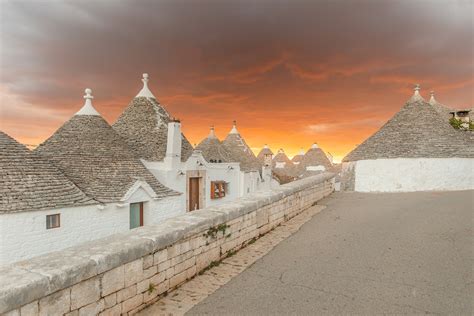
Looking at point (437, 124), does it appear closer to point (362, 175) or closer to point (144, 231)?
point (362, 175)

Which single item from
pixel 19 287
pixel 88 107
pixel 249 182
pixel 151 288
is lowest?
pixel 151 288

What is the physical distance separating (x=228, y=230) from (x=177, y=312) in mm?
2164

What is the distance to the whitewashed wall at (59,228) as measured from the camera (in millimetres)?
11531

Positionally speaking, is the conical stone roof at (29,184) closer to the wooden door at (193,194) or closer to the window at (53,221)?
the window at (53,221)

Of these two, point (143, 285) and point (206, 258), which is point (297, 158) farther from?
point (143, 285)

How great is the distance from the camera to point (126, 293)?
12.6ft

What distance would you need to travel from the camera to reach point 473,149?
679 inches

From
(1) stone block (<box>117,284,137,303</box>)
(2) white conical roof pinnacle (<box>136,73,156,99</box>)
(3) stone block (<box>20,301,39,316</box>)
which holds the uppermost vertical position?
(2) white conical roof pinnacle (<box>136,73,156,99</box>)

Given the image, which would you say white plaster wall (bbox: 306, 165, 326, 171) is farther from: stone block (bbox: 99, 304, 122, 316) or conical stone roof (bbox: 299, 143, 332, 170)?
stone block (bbox: 99, 304, 122, 316)

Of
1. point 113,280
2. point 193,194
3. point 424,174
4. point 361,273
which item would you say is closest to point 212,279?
point 113,280

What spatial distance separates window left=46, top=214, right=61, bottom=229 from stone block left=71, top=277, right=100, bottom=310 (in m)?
10.6

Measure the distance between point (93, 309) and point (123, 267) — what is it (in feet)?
1.74

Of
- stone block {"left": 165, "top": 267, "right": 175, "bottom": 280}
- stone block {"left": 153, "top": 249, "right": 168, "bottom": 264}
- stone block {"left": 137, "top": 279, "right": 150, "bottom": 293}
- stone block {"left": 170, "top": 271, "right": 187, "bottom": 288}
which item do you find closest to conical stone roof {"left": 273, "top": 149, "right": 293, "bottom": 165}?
stone block {"left": 170, "top": 271, "right": 187, "bottom": 288}

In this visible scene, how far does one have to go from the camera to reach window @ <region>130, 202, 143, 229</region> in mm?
15910
